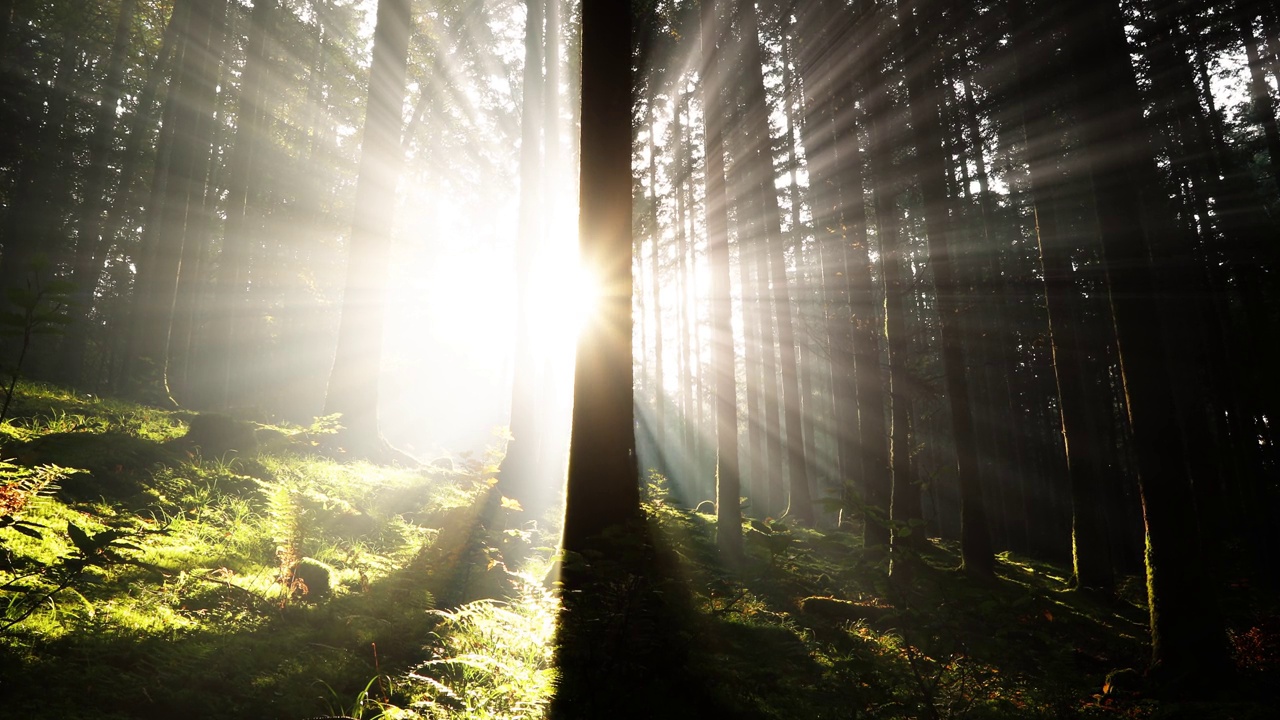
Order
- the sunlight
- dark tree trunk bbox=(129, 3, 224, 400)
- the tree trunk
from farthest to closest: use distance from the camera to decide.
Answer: dark tree trunk bbox=(129, 3, 224, 400) → the sunlight → the tree trunk

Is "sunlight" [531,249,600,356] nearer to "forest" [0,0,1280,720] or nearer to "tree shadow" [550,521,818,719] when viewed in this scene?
"forest" [0,0,1280,720]

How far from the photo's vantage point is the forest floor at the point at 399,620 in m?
2.98

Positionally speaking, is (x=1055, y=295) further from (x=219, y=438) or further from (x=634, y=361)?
(x=219, y=438)

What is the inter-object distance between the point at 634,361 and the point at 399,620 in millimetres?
11762

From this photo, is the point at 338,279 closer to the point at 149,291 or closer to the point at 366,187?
the point at 149,291

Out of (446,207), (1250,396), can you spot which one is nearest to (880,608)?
(1250,396)

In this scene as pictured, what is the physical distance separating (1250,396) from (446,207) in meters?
28.6

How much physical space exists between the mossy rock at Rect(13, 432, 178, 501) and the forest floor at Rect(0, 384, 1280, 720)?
0.03 metres

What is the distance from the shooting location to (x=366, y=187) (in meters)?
10.5

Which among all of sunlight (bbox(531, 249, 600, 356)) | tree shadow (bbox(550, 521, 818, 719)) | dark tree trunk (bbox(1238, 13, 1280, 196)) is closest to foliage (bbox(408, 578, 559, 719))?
tree shadow (bbox(550, 521, 818, 719))

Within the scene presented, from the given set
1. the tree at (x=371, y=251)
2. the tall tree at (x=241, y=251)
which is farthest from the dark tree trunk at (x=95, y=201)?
the tree at (x=371, y=251)

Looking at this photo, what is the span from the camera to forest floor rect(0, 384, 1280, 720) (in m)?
2.98

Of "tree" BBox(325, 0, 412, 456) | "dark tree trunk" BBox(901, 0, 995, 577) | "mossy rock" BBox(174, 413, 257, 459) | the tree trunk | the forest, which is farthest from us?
the tree trunk

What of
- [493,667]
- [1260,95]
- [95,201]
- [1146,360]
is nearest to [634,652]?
[493,667]
